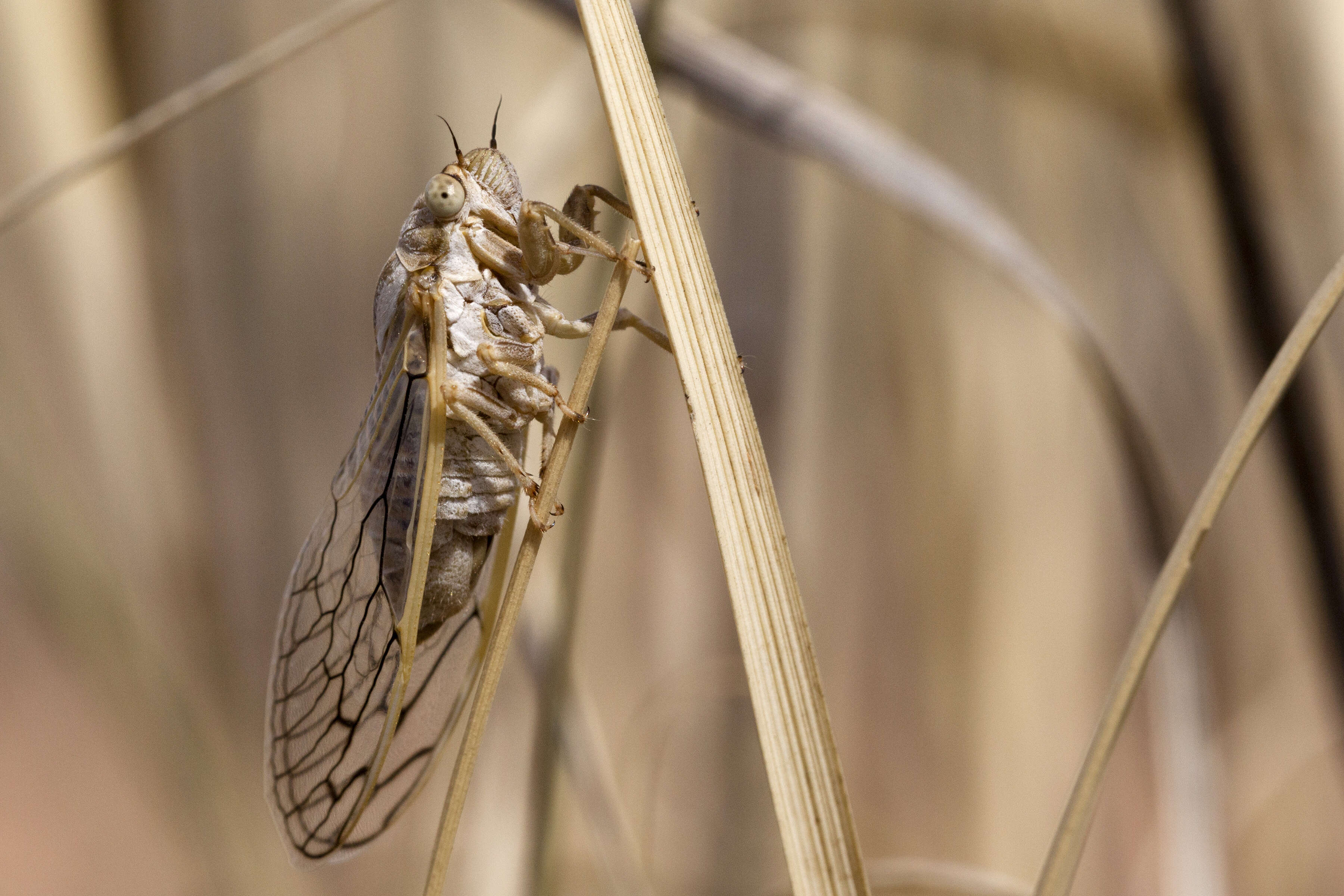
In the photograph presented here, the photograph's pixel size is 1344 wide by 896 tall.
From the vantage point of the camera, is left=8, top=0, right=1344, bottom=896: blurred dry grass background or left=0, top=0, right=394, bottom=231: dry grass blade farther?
left=8, top=0, right=1344, bottom=896: blurred dry grass background

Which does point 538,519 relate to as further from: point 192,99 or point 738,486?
point 192,99

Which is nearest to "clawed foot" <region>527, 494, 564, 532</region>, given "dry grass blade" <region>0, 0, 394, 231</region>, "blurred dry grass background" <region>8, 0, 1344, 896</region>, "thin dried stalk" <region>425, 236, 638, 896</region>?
"thin dried stalk" <region>425, 236, 638, 896</region>

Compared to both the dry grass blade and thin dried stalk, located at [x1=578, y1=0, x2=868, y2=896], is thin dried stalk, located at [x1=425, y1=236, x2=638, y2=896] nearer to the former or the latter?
thin dried stalk, located at [x1=578, y1=0, x2=868, y2=896]

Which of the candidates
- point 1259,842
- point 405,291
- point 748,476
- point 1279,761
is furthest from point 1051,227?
point 748,476

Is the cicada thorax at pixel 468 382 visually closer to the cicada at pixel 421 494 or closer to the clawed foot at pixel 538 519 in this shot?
the cicada at pixel 421 494

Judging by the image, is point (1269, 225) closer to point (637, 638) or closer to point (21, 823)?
point (637, 638)

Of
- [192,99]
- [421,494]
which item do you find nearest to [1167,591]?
[421,494]
